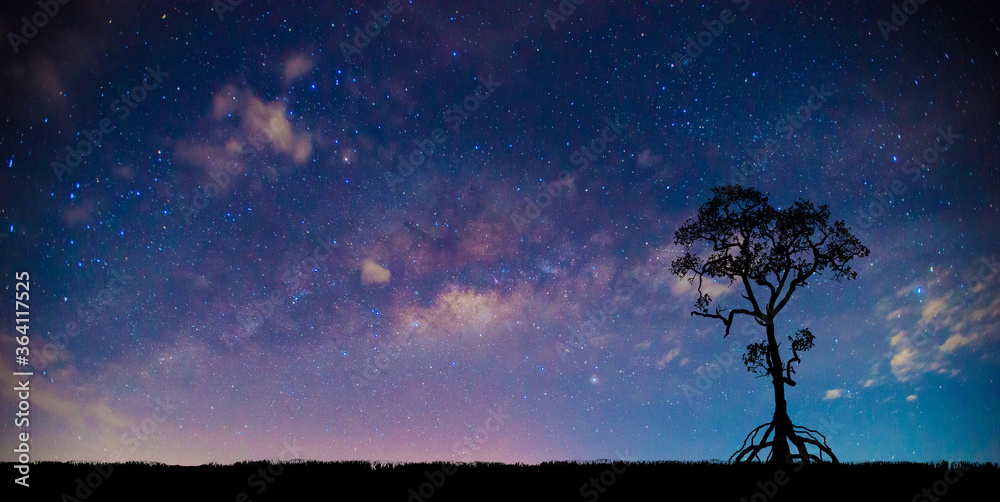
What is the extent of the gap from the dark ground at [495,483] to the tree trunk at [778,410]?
14.7 feet

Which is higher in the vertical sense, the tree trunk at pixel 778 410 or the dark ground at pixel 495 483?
the tree trunk at pixel 778 410

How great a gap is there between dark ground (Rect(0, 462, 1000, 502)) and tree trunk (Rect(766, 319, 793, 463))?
177 inches

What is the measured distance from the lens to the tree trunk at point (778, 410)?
15.9m

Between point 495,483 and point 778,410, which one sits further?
point 778,410

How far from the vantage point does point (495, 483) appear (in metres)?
9.91

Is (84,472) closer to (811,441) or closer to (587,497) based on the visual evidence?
(587,497)

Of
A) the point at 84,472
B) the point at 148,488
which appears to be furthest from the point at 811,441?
the point at 84,472

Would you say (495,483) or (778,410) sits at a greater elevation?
(778,410)

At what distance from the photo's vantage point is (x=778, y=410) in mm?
16219

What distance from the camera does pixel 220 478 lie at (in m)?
10.1

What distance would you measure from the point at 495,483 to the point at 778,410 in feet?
36.2

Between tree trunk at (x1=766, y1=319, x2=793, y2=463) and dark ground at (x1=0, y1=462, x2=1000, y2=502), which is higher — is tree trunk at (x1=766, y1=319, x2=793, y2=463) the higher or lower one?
the higher one

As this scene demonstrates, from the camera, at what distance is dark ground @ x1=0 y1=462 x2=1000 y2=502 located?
29.3ft

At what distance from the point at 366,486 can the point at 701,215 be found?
14.0m
